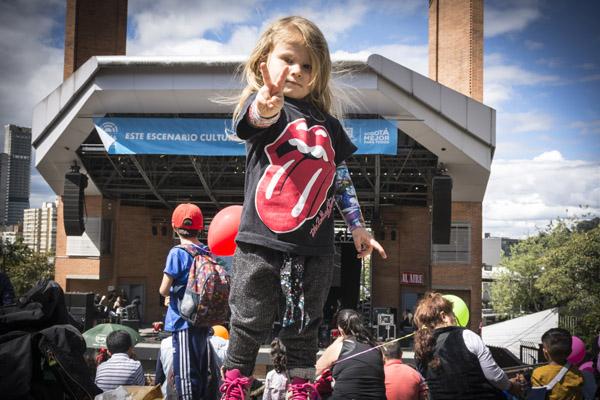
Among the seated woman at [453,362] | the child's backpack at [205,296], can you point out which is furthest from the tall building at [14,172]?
the seated woman at [453,362]

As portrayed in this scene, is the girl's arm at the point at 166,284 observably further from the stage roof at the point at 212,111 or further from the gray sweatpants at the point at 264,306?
the stage roof at the point at 212,111

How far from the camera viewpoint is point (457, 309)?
575 centimetres

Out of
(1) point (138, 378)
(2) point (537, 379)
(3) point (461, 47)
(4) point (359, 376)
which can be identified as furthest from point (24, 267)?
(2) point (537, 379)

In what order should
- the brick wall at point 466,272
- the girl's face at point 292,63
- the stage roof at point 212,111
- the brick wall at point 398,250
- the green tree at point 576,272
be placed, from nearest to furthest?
the girl's face at point 292,63, the stage roof at point 212,111, the brick wall at point 466,272, the brick wall at point 398,250, the green tree at point 576,272

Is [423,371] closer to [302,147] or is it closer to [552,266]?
[302,147]

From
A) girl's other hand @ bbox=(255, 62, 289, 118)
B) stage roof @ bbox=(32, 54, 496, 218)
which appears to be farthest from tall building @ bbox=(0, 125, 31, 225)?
girl's other hand @ bbox=(255, 62, 289, 118)

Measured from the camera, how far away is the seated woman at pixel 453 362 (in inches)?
138

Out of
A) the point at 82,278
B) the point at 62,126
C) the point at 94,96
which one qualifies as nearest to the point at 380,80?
the point at 94,96

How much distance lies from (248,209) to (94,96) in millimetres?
13744

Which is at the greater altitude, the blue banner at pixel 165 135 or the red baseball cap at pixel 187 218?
the blue banner at pixel 165 135

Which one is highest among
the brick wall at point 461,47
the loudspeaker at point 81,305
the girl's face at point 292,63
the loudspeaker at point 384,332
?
the brick wall at point 461,47

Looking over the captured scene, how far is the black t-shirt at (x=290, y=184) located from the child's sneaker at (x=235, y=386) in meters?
0.53

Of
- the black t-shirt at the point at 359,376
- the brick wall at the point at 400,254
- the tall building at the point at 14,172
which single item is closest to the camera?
the black t-shirt at the point at 359,376

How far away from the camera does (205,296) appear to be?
3271mm
